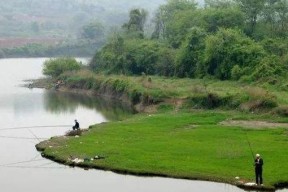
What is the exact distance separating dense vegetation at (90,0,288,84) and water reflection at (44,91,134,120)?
46.8ft

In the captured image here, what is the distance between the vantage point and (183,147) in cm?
5066

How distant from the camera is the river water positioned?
42344 millimetres

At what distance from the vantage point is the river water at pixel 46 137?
42.3 metres

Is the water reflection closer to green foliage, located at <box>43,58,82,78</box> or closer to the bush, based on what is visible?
green foliage, located at <box>43,58,82,78</box>

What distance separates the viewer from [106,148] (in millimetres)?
51688

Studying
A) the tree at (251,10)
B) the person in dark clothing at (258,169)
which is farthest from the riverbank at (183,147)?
the tree at (251,10)

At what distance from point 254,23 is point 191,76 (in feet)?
58.0

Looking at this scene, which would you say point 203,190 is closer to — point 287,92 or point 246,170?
point 246,170

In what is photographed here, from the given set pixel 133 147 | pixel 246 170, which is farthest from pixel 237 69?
pixel 246 170

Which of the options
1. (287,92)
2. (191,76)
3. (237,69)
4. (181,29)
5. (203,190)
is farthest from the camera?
(181,29)

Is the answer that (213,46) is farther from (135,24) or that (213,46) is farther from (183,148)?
(183,148)

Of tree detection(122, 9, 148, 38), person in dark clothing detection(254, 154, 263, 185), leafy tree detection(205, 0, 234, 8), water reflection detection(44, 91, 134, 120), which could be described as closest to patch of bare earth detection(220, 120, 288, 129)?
water reflection detection(44, 91, 134, 120)

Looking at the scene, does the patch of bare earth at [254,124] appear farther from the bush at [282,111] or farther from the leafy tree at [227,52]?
the leafy tree at [227,52]

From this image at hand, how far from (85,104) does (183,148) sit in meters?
43.7
